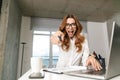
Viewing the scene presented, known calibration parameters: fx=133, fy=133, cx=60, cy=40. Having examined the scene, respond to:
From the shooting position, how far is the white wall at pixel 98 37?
16.1 feet

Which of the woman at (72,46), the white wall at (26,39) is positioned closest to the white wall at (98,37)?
the white wall at (26,39)

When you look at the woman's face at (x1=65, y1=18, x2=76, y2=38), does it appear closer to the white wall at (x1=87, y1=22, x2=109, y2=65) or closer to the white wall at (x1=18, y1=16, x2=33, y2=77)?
the white wall at (x1=18, y1=16, x2=33, y2=77)

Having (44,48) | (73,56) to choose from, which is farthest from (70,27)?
(44,48)

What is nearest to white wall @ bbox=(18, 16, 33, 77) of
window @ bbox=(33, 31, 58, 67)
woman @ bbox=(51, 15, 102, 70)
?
window @ bbox=(33, 31, 58, 67)

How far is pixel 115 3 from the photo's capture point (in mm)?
3799

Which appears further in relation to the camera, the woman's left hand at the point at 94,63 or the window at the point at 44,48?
the window at the point at 44,48

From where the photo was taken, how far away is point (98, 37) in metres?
4.99

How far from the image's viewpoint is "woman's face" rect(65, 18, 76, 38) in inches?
56.6

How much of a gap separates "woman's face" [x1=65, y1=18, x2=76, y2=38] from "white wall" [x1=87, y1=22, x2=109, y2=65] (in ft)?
11.6

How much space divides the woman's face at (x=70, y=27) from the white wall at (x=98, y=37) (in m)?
3.55

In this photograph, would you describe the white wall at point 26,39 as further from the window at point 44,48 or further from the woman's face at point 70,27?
the woman's face at point 70,27

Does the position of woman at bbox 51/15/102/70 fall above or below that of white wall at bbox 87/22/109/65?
below

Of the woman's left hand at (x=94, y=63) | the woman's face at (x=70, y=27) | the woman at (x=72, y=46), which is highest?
the woman's face at (x=70, y=27)

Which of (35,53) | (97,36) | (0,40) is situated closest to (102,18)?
(97,36)
